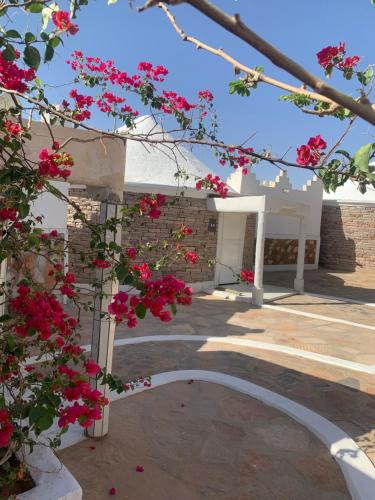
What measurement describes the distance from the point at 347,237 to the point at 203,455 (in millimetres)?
19139

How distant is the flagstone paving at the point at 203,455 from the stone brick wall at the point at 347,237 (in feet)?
57.0

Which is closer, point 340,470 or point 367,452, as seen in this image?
point 340,470

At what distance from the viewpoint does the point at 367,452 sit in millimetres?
4008

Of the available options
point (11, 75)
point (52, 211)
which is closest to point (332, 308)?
point (52, 211)

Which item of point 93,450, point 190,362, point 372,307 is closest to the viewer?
point 93,450

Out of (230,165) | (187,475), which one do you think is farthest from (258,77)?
(187,475)

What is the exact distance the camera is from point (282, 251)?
19.9 m

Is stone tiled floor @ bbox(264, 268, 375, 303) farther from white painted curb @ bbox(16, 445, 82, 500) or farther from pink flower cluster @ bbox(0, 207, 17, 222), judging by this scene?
pink flower cluster @ bbox(0, 207, 17, 222)

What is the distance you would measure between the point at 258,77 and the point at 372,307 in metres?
12.1

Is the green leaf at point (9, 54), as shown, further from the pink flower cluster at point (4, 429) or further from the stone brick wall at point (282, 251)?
the stone brick wall at point (282, 251)

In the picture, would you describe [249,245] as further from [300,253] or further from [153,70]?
[153,70]

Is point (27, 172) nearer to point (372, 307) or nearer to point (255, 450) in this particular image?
point (255, 450)

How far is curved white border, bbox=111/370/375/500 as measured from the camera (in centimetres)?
353

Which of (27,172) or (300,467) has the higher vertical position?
(27,172)
